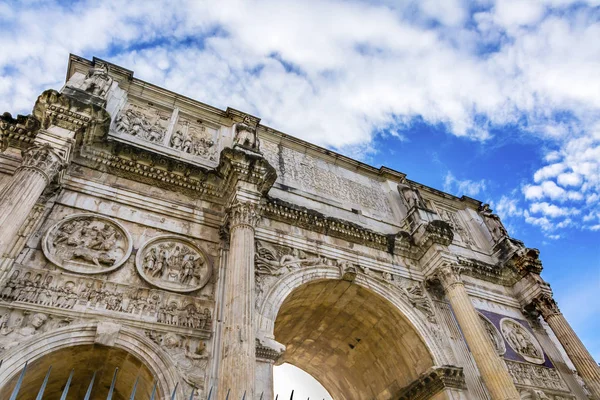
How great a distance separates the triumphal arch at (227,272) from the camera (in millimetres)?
6250

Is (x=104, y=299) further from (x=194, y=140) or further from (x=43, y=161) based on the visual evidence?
(x=194, y=140)

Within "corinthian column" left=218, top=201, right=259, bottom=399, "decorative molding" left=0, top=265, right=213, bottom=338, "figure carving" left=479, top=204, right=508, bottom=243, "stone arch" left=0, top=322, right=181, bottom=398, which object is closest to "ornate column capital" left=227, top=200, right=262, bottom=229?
"corinthian column" left=218, top=201, right=259, bottom=399

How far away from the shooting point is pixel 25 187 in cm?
635

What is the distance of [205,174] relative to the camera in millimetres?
9109

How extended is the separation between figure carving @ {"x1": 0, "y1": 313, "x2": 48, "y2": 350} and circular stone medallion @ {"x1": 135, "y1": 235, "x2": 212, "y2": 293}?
1.66 metres

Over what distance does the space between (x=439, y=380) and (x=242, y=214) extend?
5439mm

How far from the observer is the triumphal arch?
6250 millimetres

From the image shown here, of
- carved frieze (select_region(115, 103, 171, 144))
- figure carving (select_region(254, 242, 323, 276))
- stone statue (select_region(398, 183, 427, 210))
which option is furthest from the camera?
stone statue (select_region(398, 183, 427, 210))

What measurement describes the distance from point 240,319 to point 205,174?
3.82m

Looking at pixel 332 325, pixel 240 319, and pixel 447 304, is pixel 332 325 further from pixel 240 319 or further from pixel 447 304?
pixel 240 319

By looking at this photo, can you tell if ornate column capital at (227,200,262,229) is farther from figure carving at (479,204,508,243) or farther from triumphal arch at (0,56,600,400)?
figure carving at (479,204,508,243)

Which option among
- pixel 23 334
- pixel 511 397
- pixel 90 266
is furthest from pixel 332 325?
pixel 23 334

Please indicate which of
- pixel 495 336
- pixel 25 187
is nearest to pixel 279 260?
pixel 25 187

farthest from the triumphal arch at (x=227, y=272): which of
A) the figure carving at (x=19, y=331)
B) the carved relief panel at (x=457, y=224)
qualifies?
the carved relief panel at (x=457, y=224)
